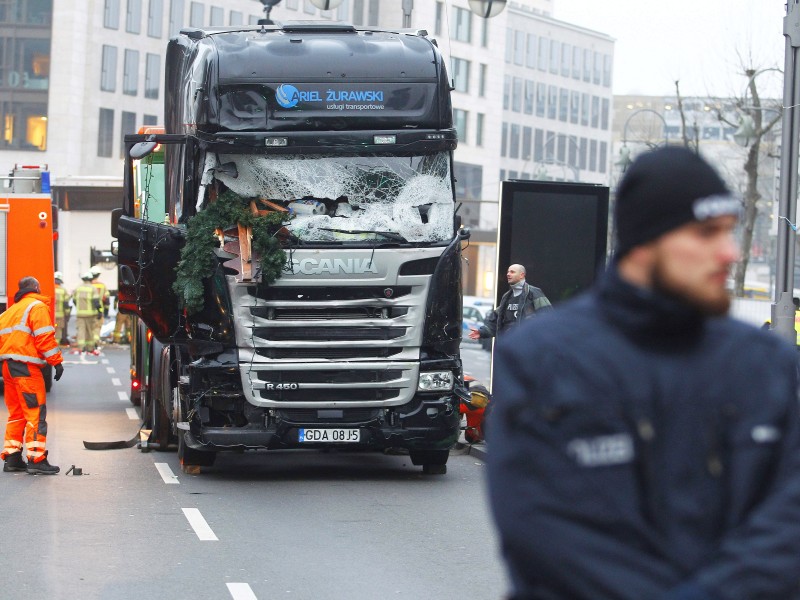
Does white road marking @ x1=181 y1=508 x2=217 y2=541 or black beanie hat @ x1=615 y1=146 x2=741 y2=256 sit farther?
white road marking @ x1=181 y1=508 x2=217 y2=541

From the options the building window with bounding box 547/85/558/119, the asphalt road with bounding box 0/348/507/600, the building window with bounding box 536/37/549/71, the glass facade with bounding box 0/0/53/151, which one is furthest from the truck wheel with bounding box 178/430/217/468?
the building window with bounding box 547/85/558/119

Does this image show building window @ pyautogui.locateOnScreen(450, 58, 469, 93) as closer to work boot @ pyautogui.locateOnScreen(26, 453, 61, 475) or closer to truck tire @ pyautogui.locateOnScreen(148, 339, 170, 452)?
truck tire @ pyautogui.locateOnScreen(148, 339, 170, 452)

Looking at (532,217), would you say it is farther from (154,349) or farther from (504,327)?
(154,349)

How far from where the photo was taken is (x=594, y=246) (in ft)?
55.5

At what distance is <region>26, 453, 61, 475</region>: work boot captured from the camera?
1349 cm

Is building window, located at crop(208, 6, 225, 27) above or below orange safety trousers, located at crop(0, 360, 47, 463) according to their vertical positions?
above

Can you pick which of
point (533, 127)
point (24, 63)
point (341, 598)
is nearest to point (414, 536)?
point (341, 598)

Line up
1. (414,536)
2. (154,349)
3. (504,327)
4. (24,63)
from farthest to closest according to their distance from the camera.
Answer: (24,63) < (154,349) < (504,327) < (414,536)

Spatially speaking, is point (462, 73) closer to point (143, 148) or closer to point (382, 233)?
point (382, 233)

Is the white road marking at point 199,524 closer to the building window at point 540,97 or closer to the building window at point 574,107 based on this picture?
the building window at point 540,97

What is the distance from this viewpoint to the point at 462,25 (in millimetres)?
96438

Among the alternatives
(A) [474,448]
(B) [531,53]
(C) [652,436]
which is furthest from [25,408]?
(B) [531,53]

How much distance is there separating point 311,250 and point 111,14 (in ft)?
226

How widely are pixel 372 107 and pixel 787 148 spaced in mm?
5088
